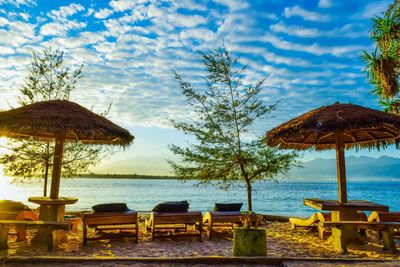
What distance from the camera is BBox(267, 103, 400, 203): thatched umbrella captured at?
263 inches

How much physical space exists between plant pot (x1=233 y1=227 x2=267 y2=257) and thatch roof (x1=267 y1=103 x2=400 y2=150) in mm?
2819

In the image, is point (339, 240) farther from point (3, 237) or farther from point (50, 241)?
point (3, 237)

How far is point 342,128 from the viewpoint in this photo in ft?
21.9

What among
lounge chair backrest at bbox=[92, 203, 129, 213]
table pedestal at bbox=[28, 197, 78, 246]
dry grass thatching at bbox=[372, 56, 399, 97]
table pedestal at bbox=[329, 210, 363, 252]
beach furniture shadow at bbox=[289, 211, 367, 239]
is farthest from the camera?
dry grass thatching at bbox=[372, 56, 399, 97]

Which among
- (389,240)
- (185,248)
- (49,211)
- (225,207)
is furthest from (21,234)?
(389,240)

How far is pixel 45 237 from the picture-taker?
6.48m

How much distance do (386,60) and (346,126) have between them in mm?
5010

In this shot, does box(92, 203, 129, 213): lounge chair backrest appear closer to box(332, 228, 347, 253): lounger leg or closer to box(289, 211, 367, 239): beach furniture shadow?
box(289, 211, 367, 239): beach furniture shadow

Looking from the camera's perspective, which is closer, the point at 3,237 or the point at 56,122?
the point at 3,237

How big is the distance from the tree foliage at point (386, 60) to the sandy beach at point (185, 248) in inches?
196

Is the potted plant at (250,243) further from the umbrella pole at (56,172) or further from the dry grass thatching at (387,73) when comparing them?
the dry grass thatching at (387,73)

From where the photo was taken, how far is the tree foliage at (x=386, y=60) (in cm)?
1027

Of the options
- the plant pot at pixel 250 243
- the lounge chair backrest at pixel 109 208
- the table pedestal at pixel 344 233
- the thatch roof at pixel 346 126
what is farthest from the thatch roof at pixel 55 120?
the table pedestal at pixel 344 233

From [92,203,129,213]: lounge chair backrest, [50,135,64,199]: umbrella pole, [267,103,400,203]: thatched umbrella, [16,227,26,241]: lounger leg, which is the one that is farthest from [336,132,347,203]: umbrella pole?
[16,227,26,241]: lounger leg
